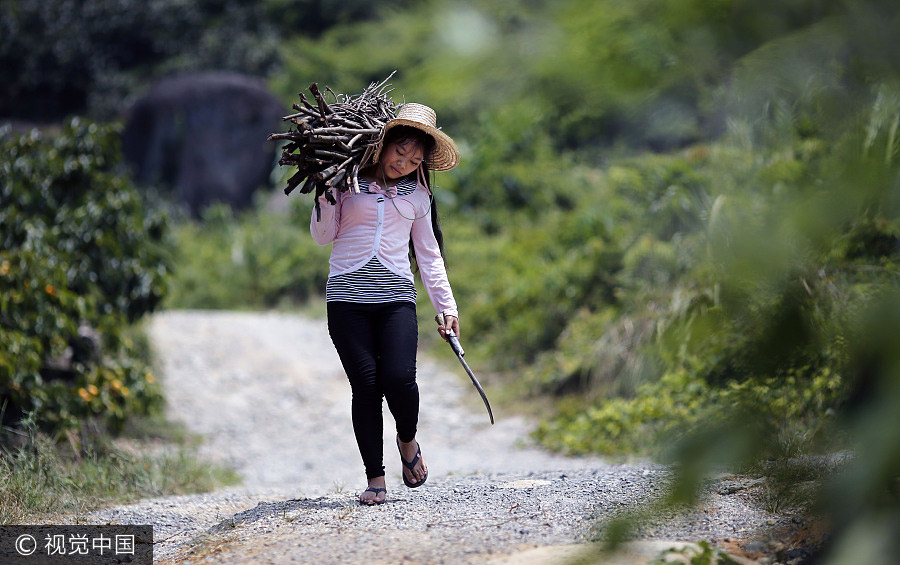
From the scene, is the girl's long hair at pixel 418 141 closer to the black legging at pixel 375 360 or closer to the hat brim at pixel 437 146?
the hat brim at pixel 437 146

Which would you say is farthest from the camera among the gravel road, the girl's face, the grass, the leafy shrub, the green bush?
the leafy shrub

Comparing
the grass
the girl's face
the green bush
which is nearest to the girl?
the girl's face

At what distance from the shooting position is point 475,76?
2.44 feet

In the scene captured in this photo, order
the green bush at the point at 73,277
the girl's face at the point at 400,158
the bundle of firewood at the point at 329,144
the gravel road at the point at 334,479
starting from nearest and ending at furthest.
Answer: the gravel road at the point at 334,479, the bundle of firewood at the point at 329,144, the girl's face at the point at 400,158, the green bush at the point at 73,277

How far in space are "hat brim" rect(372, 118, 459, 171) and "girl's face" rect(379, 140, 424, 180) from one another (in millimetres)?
41

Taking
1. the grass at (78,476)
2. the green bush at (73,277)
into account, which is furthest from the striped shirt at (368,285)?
the green bush at (73,277)

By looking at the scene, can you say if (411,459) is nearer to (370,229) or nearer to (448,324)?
(448,324)

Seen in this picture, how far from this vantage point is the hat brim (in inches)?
126

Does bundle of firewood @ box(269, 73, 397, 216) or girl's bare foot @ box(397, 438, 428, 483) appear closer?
bundle of firewood @ box(269, 73, 397, 216)

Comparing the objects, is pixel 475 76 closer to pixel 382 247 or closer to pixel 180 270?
pixel 382 247

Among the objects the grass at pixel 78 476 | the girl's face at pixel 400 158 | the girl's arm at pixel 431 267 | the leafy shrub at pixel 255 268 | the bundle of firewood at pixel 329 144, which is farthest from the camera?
the leafy shrub at pixel 255 268

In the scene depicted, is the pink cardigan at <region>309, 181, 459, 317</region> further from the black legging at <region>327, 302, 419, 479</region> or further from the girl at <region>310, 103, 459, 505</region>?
the black legging at <region>327, 302, 419, 479</region>

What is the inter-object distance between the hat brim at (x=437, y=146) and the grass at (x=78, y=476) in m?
2.19

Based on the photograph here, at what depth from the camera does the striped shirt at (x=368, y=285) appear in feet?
11.1
